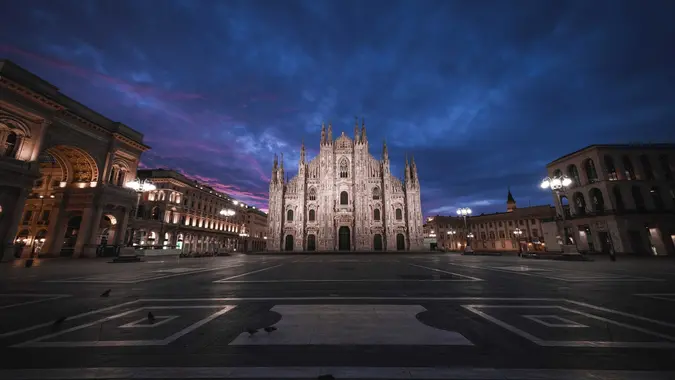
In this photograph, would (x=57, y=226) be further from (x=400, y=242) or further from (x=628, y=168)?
(x=628, y=168)

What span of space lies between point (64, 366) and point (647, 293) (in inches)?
435

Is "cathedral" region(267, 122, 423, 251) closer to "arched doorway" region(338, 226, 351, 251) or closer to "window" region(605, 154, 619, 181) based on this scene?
"arched doorway" region(338, 226, 351, 251)

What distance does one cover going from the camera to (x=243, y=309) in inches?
189

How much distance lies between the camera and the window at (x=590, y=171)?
102 ft

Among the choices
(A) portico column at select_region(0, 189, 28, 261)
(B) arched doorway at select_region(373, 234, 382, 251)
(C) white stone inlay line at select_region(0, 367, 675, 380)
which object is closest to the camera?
(C) white stone inlay line at select_region(0, 367, 675, 380)

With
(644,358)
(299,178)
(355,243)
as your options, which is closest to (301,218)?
(299,178)

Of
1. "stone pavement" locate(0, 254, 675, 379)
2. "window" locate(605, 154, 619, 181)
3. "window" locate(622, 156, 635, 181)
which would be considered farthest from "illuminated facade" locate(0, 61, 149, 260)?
"window" locate(622, 156, 635, 181)

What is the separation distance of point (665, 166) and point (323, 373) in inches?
1899

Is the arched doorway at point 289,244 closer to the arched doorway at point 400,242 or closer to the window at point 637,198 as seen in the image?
the arched doorway at point 400,242

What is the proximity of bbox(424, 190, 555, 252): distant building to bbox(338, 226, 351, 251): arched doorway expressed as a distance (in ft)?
78.5

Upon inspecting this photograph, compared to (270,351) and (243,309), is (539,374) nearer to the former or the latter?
(270,351)

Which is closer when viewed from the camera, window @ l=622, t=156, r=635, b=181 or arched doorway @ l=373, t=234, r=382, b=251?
window @ l=622, t=156, r=635, b=181

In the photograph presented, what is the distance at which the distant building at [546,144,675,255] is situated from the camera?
2772 centimetres

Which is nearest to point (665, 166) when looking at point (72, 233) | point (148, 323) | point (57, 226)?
point (148, 323)
